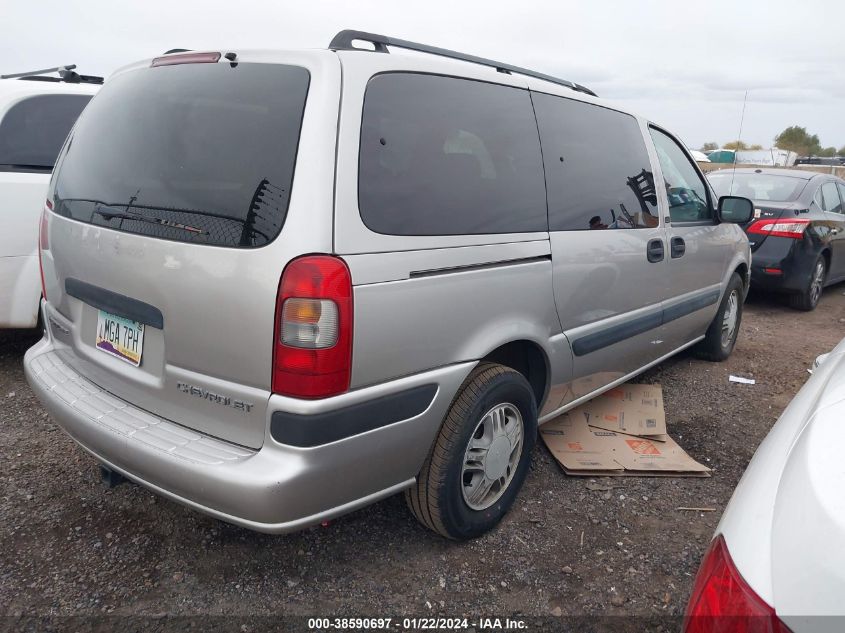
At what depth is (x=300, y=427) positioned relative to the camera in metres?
1.80

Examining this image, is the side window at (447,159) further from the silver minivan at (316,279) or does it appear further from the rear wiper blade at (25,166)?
the rear wiper blade at (25,166)

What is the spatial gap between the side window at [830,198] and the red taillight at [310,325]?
282 inches

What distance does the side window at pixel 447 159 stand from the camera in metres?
1.99

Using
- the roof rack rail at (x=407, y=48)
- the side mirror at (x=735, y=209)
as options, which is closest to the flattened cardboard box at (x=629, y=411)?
the side mirror at (x=735, y=209)

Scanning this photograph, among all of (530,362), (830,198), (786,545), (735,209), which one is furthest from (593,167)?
(830,198)

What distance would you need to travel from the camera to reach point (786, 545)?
0.96 m

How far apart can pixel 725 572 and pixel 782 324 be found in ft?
20.1

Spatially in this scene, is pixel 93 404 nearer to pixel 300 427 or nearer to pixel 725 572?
pixel 300 427

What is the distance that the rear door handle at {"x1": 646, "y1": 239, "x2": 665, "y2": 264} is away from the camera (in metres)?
3.30

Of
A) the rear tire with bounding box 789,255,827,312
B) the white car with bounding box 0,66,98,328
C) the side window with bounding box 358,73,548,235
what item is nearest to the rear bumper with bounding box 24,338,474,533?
the side window with bounding box 358,73,548,235

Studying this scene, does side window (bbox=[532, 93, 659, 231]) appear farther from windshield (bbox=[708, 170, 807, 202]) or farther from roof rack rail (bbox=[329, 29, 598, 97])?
windshield (bbox=[708, 170, 807, 202])

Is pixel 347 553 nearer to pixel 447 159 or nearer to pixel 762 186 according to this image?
pixel 447 159

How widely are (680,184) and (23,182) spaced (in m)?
3.89

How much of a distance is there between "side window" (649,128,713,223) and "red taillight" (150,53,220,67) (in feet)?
8.28
